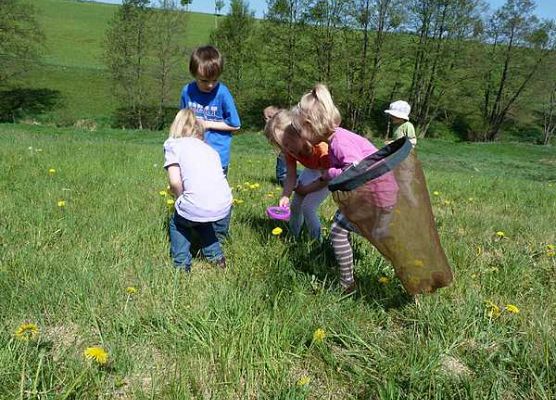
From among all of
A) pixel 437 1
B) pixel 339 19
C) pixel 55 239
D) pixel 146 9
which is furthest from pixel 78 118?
pixel 55 239

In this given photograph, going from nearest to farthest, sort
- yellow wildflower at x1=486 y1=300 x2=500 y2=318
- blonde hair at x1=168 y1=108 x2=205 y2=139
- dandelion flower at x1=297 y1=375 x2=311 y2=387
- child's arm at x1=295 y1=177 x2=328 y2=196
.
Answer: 1. dandelion flower at x1=297 y1=375 x2=311 y2=387
2. yellow wildflower at x1=486 y1=300 x2=500 y2=318
3. blonde hair at x1=168 y1=108 x2=205 y2=139
4. child's arm at x1=295 y1=177 x2=328 y2=196

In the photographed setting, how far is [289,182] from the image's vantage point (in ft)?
13.0

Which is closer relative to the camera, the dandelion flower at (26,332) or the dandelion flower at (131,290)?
the dandelion flower at (26,332)

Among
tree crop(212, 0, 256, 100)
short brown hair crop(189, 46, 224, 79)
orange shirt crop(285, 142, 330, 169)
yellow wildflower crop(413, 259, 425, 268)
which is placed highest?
tree crop(212, 0, 256, 100)

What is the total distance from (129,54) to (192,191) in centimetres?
3351

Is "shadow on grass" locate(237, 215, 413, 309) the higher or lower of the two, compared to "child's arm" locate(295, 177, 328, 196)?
lower

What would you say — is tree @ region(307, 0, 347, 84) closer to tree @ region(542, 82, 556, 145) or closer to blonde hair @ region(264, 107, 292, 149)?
tree @ region(542, 82, 556, 145)

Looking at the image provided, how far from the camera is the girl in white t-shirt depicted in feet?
11.7

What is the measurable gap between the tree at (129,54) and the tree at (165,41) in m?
0.74

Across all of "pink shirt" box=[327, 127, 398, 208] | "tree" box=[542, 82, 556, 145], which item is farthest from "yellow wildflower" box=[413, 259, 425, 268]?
→ "tree" box=[542, 82, 556, 145]

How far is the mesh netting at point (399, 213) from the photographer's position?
99.2 inches

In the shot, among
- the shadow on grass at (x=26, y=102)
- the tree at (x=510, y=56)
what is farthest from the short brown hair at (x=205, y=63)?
the tree at (x=510, y=56)

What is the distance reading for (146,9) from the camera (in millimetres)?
33750

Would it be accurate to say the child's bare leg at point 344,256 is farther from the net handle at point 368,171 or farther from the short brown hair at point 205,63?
the short brown hair at point 205,63
